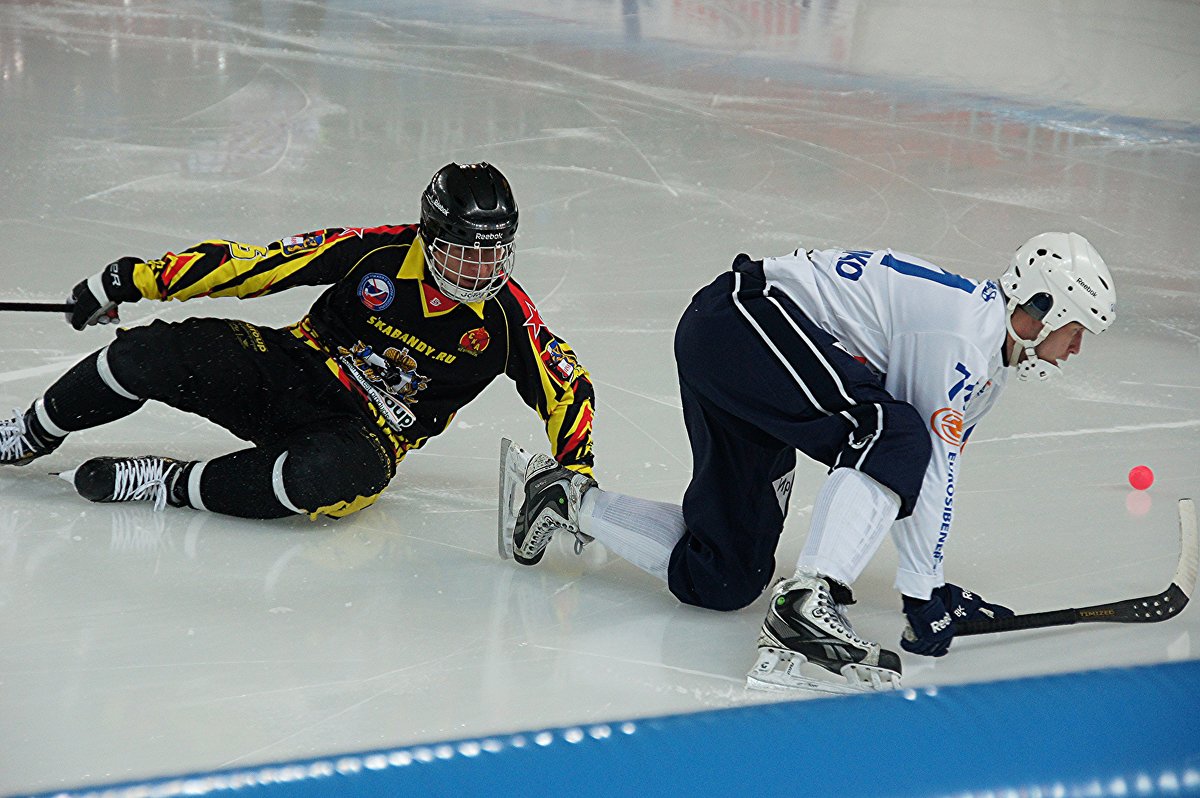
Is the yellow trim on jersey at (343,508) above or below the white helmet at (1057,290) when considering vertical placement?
below

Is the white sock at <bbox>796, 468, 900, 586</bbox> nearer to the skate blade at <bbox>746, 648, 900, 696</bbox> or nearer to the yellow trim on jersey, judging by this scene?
the skate blade at <bbox>746, 648, 900, 696</bbox>

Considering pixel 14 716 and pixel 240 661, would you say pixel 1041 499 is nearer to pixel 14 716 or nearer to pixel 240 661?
pixel 240 661

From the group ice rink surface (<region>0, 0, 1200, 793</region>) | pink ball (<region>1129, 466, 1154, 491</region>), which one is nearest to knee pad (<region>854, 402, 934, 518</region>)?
ice rink surface (<region>0, 0, 1200, 793</region>)

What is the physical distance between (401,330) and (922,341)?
1044mm

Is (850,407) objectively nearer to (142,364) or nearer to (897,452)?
(897,452)

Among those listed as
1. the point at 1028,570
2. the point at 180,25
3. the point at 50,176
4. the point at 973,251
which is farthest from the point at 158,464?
the point at 180,25

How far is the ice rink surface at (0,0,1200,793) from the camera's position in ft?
7.34

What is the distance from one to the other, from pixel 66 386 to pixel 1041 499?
214 cm

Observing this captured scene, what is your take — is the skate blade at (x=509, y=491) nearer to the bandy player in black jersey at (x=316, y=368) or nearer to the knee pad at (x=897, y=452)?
the bandy player in black jersey at (x=316, y=368)

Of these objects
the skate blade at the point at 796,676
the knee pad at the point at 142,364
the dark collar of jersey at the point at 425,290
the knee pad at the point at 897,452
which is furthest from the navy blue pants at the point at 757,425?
the knee pad at the point at 142,364

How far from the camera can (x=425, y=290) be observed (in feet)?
8.96

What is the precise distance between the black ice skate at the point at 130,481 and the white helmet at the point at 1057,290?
5.33 ft

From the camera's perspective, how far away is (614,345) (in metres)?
3.96

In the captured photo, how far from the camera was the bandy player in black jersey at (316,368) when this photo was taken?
8.72ft
